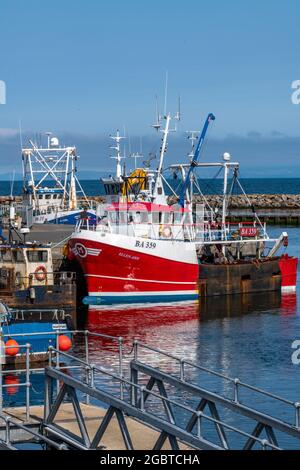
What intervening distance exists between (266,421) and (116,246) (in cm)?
3679

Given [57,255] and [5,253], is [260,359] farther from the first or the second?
[57,255]

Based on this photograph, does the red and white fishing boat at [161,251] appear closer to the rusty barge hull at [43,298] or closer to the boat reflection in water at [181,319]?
the boat reflection in water at [181,319]

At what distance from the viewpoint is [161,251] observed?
183ft

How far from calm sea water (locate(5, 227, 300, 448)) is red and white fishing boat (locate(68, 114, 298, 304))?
4.26ft

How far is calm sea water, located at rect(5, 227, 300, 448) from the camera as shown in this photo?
Answer: 3212 cm

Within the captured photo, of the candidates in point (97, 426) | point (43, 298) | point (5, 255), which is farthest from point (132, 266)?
point (97, 426)

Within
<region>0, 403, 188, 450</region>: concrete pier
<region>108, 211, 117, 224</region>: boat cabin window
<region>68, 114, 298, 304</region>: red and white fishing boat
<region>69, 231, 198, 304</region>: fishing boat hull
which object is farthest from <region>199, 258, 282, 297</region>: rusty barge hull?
<region>0, 403, 188, 450</region>: concrete pier

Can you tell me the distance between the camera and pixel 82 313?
52.0 m

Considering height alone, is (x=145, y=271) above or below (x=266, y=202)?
below

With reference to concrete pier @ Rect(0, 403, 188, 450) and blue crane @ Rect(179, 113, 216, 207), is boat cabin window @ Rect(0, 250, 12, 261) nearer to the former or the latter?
blue crane @ Rect(179, 113, 216, 207)

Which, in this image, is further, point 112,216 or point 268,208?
point 268,208

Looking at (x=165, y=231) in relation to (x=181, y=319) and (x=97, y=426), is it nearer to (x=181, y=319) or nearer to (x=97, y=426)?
(x=181, y=319)

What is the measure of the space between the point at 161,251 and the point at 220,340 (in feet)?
42.1
